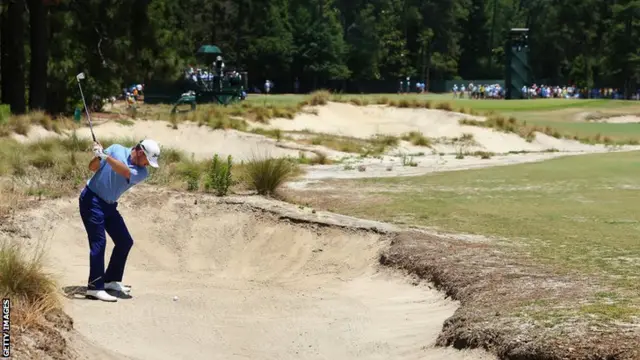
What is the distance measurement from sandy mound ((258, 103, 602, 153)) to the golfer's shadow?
89.1ft

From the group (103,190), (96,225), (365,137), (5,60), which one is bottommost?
(365,137)

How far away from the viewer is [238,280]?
13195 mm

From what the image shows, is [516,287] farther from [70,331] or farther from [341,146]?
[341,146]

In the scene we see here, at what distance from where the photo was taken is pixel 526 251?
12742 millimetres

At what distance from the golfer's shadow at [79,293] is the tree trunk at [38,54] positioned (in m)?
24.5

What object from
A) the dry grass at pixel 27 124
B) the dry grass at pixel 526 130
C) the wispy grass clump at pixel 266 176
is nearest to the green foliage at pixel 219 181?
the wispy grass clump at pixel 266 176

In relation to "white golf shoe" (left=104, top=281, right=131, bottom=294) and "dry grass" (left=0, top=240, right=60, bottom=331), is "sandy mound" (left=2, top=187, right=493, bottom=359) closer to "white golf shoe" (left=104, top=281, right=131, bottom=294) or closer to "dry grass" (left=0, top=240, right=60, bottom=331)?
"white golf shoe" (left=104, top=281, right=131, bottom=294)

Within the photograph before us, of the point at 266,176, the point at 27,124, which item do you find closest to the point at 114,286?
the point at 266,176

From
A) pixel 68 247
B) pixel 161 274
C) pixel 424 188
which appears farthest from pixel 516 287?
pixel 424 188

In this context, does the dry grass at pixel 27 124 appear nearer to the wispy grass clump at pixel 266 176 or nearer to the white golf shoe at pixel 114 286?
the wispy grass clump at pixel 266 176

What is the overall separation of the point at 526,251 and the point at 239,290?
372cm

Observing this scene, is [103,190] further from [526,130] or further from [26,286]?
[526,130]

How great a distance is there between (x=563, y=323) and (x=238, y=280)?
5.96m

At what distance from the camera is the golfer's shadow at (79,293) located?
10.6 metres
